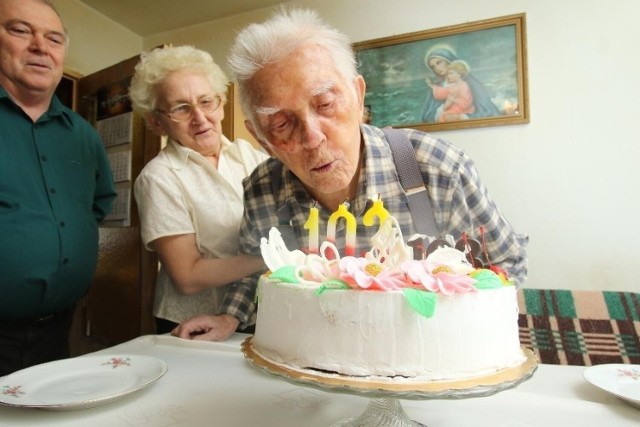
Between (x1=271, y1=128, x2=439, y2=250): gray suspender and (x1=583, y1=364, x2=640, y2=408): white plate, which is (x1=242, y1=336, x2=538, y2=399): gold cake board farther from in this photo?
(x1=271, y1=128, x2=439, y2=250): gray suspender

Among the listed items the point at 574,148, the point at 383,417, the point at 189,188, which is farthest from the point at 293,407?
the point at 574,148

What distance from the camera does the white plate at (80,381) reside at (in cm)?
79

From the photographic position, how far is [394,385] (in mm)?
616

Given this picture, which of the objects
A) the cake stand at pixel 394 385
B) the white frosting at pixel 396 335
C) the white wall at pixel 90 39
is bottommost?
the cake stand at pixel 394 385

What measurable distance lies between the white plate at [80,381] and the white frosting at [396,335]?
14.8 inches

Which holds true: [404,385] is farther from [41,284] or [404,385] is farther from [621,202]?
[621,202]

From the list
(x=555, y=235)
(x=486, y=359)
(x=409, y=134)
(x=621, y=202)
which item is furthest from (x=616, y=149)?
(x=486, y=359)

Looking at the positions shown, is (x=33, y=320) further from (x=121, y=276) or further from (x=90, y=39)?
(x=90, y=39)

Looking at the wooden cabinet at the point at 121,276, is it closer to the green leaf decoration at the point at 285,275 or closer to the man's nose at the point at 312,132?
the man's nose at the point at 312,132

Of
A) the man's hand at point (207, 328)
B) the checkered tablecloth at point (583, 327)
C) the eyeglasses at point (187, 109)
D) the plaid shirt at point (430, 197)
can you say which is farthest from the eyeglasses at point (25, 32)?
the checkered tablecloth at point (583, 327)

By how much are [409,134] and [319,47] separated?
0.33m

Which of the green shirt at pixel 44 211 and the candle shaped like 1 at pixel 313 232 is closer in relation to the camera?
the candle shaped like 1 at pixel 313 232

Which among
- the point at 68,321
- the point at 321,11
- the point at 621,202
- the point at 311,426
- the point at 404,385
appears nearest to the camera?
the point at 404,385

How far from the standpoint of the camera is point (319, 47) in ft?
3.47
